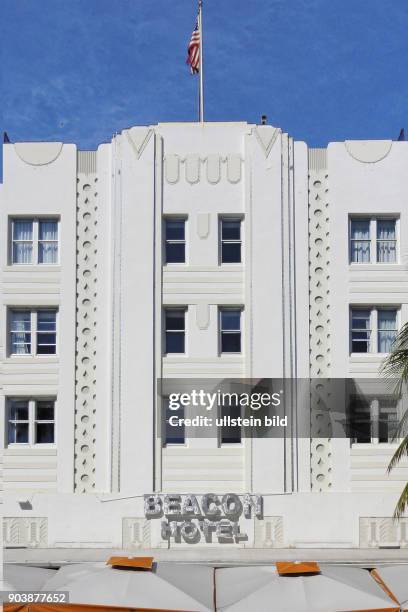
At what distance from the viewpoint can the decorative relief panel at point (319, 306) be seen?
21.3 metres

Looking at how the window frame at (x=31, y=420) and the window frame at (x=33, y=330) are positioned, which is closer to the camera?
the window frame at (x=31, y=420)

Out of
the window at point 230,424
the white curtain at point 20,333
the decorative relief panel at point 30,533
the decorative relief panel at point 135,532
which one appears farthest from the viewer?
the white curtain at point 20,333

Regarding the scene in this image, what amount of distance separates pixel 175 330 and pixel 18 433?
18.9 ft

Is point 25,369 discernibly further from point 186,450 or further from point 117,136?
point 117,136

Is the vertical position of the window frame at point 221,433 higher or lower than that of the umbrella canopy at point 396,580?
higher

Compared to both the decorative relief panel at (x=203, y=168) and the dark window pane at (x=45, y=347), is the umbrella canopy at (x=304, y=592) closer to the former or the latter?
the dark window pane at (x=45, y=347)

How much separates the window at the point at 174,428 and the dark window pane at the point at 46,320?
14.0ft

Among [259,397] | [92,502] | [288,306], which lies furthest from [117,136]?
[92,502]

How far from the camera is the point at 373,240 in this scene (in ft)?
72.3

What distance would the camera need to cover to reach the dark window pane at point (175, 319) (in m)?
22.0

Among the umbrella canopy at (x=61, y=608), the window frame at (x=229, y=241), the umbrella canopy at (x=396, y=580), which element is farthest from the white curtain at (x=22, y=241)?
the umbrella canopy at (x=396, y=580)

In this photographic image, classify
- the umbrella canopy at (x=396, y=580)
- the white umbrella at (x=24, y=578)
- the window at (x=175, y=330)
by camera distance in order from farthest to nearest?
the window at (x=175, y=330), the white umbrella at (x=24, y=578), the umbrella canopy at (x=396, y=580)

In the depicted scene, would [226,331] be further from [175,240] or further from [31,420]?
[31,420]

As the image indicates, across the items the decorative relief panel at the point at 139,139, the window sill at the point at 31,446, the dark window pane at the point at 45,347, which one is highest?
the decorative relief panel at the point at 139,139
